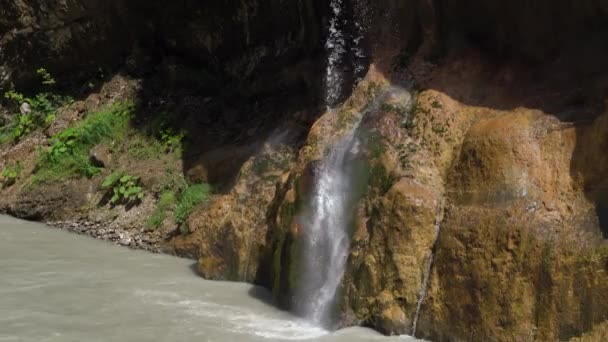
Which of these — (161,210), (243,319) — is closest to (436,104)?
(243,319)

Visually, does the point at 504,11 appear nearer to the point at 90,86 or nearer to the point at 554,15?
the point at 554,15

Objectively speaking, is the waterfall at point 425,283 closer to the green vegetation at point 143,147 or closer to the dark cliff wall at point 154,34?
the dark cliff wall at point 154,34

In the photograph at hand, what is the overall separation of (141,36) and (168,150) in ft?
11.8

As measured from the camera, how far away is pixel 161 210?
9.14 metres

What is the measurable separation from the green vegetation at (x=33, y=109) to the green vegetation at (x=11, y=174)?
1252 millimetres

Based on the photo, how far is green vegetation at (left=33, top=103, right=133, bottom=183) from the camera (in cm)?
1082

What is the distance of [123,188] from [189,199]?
4.17ft

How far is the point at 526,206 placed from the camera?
16.7 ft

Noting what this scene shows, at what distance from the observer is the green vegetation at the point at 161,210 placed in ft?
29.6

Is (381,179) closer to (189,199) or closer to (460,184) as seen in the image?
(460,184)

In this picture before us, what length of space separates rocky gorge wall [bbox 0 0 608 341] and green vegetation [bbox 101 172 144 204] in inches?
51.1

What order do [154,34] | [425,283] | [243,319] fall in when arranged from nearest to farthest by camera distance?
[425,283]
[243,319]
[154,34]

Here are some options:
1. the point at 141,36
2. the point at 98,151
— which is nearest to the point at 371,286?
the point at 98,151

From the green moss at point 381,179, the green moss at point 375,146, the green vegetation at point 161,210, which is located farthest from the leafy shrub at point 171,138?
the green moss at point 381,179
